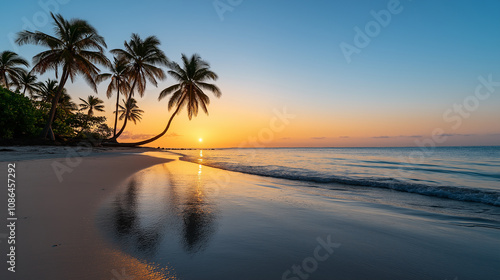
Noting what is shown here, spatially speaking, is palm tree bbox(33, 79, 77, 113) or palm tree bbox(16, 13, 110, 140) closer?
palm tree bbox(16, 13, 110, 140)

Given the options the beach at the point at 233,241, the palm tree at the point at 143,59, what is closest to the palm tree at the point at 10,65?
the palm tree at the point at 143,59

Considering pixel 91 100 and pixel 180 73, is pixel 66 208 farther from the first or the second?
pixel 91 100

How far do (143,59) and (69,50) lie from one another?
833 cm

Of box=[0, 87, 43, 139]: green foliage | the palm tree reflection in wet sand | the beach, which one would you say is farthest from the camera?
box=[0, 87, 43, 139]: green foliage

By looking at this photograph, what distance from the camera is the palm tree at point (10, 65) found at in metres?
26.8

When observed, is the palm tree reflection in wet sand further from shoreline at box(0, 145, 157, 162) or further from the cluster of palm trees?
the cluster of palm trees

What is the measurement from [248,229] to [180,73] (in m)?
28.6

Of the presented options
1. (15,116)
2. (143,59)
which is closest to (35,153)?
(15,116)

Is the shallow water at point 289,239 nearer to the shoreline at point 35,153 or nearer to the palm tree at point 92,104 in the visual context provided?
the shoreline at point 35,153

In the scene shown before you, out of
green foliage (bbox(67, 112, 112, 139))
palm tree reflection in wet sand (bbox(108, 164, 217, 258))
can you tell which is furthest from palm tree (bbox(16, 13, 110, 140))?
palm tree reflection in wet sand (bbox(108, 164, 217, 258))

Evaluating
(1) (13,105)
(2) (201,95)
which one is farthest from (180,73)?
(1) (13,105)

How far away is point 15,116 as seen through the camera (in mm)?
18125

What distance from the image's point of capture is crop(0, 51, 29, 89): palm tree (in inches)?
1054

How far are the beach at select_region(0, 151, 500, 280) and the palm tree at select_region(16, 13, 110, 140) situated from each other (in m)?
19.9
